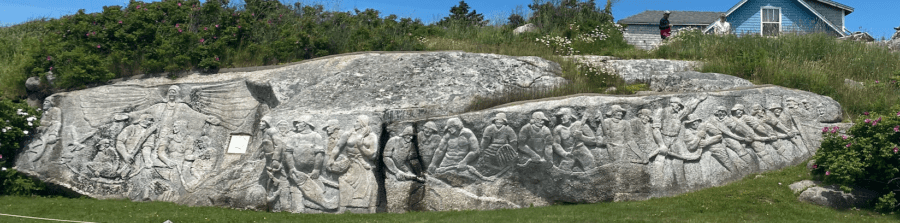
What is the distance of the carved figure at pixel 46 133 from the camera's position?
13648mm

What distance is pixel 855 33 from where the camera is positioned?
2038 centimetres

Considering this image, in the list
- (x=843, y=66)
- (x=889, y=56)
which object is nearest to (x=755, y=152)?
(x=843, y=66)

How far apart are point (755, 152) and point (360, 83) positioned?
6.85m

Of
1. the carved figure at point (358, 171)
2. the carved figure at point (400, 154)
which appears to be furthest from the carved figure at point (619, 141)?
the carved figure at point (358, 171)

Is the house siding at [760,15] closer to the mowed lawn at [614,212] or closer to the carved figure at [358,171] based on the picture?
the mowed lawn at [614,212]

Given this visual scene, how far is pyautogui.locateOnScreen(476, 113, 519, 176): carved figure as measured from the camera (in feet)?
38.2

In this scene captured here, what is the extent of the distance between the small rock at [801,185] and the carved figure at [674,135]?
1.48 metres

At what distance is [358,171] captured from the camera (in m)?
11.9

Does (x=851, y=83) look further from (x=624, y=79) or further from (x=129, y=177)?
(x=129, y=177)

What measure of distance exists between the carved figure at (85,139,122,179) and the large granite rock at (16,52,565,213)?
0.8 inches

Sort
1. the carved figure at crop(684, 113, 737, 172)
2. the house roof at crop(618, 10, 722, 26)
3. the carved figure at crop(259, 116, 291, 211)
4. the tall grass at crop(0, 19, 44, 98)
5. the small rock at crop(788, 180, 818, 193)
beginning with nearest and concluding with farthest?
the small rock at crop(788, 180, 818, 193) → the carved figure at crop(684, 113, 737, 172) → the carved figure at crop(259, 116, 291, 211) → the tall grass at crop(0, 19, 44, 98) → the house roof at crop(618, 10, 722, 26)

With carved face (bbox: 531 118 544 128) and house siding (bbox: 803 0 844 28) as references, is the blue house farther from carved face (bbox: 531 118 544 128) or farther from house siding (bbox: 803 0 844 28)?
carved face (bbox: 531 118 544 128)

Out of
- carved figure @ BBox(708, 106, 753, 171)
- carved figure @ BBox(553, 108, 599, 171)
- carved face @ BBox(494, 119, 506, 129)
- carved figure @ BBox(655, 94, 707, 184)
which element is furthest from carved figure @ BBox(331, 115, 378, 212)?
carved figure @ BBox(708, 106, 753, 171)

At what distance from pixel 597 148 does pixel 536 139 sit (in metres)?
Answer: 0.97
